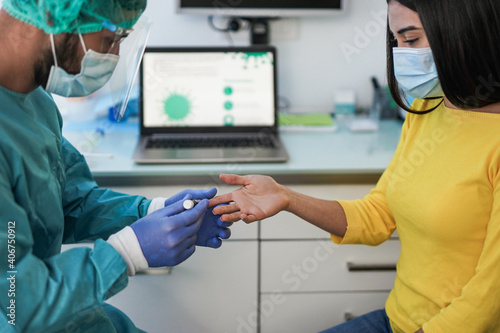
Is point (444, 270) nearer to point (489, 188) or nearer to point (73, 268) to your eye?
point (489, 188)

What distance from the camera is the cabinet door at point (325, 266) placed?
1838 mm

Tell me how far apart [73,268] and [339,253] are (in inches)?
41.9

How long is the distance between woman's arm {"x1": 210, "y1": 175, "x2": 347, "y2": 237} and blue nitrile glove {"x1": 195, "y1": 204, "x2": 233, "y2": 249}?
0.12ft

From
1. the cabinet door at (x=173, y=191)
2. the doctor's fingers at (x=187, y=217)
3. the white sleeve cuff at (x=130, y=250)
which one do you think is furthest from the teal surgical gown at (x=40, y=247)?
the cabinet door at (x=173, y=191)

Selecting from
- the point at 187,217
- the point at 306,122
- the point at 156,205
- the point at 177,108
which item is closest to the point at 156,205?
the point at 156,205


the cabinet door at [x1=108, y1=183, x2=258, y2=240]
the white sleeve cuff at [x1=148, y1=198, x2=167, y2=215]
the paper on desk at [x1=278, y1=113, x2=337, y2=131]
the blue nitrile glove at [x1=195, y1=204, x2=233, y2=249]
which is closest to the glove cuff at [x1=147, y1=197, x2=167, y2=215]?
the white sleeve cuff at [x1=148, y1=198, x2=167, y2=215]

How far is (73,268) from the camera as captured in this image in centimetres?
101

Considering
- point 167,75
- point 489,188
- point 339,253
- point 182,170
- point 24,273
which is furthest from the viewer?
point 167,75

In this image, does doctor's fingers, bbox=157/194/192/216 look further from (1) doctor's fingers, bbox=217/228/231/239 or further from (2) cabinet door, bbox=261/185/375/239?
(2) cabinet door, bbox=261/185/375/239

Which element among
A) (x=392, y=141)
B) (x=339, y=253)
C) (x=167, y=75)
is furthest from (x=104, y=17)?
(x=392, y=141)

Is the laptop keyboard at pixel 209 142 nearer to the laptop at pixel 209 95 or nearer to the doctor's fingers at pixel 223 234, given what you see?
the laptop at pixel 209 95

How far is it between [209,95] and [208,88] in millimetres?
27

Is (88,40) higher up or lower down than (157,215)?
higher up

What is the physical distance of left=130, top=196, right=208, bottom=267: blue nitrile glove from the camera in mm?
1113
